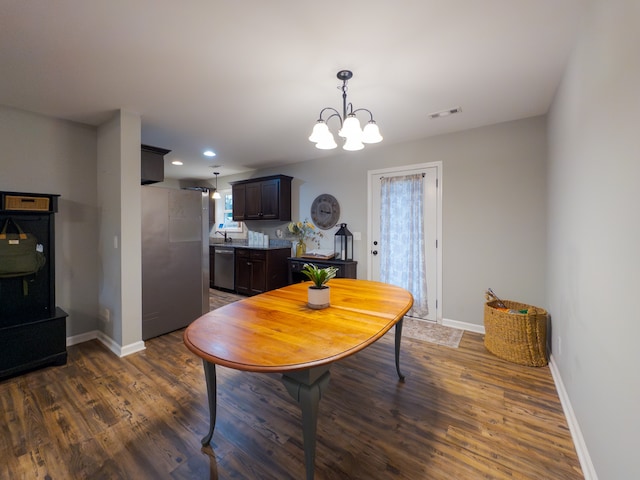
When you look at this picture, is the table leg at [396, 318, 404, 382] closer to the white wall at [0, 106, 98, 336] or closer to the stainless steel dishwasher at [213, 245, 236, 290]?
the white wall at [0, 106, 98, 336]

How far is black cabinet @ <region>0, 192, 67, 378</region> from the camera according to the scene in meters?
2.33

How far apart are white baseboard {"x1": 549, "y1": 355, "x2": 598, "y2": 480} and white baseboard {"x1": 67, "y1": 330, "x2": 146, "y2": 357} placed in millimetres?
3537

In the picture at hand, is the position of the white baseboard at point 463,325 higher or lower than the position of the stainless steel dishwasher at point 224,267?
lower

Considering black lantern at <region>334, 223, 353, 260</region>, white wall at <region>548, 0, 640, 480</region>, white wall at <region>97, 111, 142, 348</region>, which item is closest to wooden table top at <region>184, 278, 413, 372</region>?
white wall at <region>548, 0, 640, 480</region>

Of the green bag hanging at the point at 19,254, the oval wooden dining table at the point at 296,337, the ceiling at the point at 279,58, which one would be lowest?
the oval wooden dining table at the point at 296,337

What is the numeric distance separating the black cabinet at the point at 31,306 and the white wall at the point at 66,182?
0.31 metres

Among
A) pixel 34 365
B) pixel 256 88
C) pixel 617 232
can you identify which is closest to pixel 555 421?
pixel 617 232

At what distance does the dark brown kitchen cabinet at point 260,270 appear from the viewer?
4746 millimetres

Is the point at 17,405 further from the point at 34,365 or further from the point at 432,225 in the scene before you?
the point at 432,225

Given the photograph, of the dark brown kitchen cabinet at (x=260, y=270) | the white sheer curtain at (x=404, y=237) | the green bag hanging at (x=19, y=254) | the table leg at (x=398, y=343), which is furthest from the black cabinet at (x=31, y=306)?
the white sheer curtain at (x=404, y=237)

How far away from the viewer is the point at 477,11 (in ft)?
4.93

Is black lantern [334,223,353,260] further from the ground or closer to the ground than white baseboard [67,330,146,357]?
further from the ground

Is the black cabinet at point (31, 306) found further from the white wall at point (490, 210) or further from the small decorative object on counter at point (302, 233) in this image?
the white wall at point (490, 210)

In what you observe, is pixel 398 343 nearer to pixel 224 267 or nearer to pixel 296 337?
pixel 296 337
